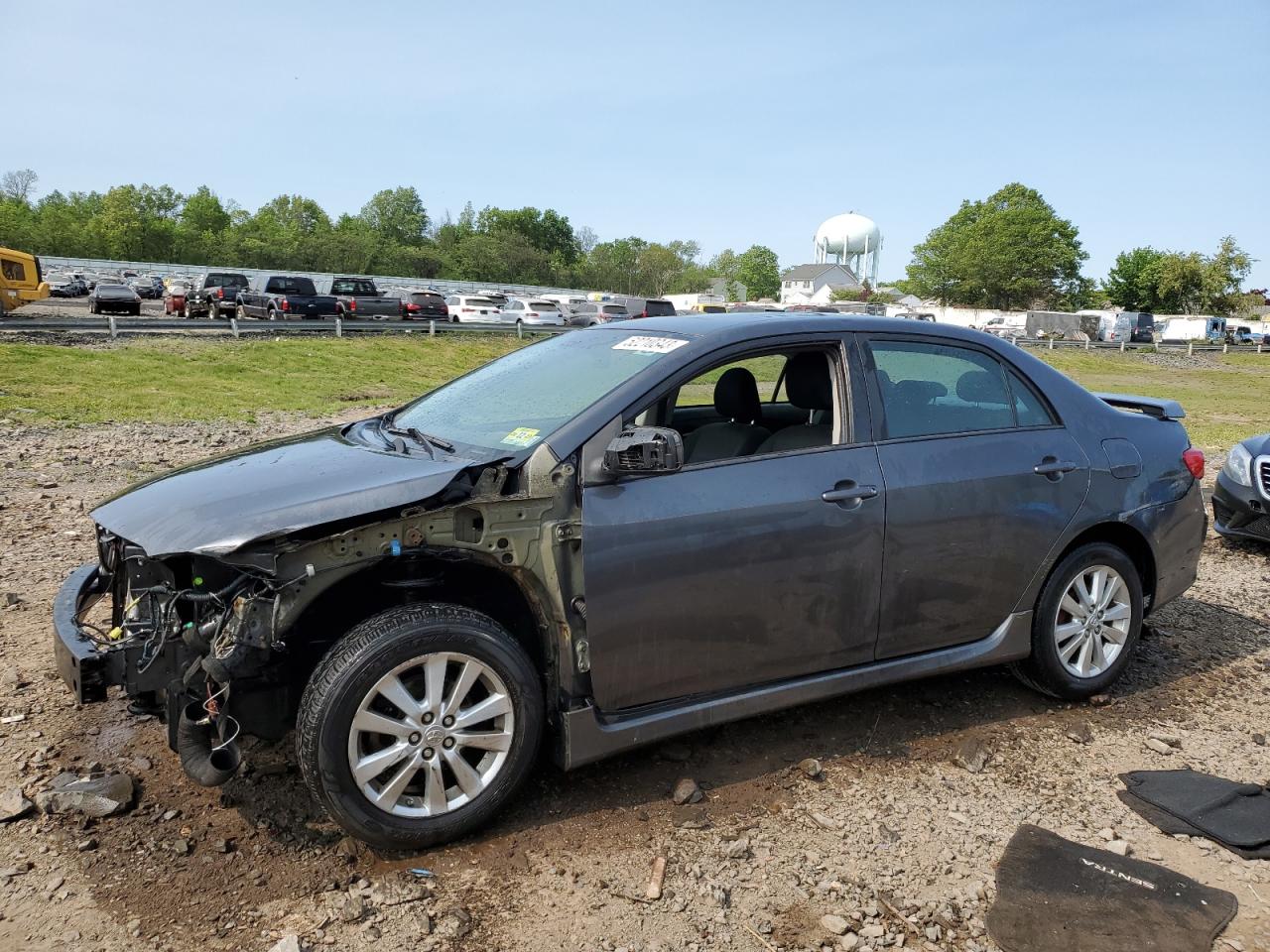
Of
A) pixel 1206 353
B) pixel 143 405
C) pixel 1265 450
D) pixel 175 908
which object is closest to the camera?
pixel 175 908

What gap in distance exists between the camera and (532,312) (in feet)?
127

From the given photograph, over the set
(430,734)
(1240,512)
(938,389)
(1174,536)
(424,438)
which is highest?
(938,389)

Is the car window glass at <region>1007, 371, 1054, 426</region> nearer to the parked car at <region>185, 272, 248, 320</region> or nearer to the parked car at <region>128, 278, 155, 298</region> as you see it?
the parked car at <region>185, 272, 248, 320</region>

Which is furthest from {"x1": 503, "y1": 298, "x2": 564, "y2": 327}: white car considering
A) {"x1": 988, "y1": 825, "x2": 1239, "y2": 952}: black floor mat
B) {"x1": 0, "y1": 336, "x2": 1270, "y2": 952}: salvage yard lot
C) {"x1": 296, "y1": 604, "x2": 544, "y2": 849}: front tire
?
{"x1": 988, "y1": 825, "x2": 1239, "y2": 952}: black floor mat

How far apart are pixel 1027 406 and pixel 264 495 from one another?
3339 millimetres

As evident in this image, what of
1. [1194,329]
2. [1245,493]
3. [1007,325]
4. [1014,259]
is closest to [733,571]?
[1245,493]

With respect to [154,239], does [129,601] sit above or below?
below

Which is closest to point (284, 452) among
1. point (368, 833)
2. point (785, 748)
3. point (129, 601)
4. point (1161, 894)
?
point (129, 601)

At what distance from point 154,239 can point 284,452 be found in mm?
94412

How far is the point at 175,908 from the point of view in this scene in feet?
9.40

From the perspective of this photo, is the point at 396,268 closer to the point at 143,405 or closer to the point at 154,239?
the point at 154,239

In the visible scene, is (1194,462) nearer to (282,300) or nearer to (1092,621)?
(1092,621)

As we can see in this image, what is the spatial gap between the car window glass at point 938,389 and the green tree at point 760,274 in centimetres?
14119

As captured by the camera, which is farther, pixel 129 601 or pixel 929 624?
pixel 929 624
